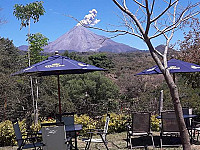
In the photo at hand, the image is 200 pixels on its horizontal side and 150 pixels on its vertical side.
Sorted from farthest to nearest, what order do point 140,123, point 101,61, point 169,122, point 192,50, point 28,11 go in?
point 101,61
point 192,50
point 28,11
point 140,123
point 169,122

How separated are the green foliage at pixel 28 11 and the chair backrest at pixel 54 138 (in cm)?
467

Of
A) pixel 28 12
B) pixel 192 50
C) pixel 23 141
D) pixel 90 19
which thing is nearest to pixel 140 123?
pixel 23 141

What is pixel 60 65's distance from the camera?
16.9 ft

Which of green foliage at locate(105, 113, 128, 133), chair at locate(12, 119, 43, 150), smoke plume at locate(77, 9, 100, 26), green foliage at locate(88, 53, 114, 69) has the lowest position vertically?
green foliage at locate(105, 113, 128, 133)

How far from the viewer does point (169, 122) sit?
5.77 metres

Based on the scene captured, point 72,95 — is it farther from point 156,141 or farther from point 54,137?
point 54,137

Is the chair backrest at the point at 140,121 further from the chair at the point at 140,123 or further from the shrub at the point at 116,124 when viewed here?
the shrub at the point at 116,124

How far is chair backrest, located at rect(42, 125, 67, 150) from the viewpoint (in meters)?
4.47

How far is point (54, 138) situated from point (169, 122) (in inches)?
102

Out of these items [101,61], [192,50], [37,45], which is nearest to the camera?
[37,45]

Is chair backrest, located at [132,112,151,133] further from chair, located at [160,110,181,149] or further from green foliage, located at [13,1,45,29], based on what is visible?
green foliage, located at [13,1,45,29]

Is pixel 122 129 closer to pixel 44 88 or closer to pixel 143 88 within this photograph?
pixel 44 88

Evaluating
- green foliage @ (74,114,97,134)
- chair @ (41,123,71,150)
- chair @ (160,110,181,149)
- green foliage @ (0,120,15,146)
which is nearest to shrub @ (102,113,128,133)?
green foliage @ (74,114,97,134)

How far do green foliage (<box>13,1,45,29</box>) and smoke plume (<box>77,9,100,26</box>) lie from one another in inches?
165
